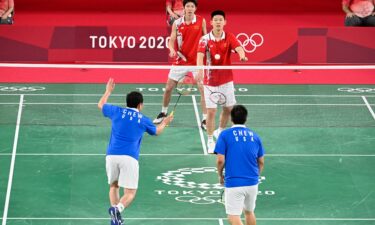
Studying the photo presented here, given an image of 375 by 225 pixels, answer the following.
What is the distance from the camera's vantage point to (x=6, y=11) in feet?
85.4

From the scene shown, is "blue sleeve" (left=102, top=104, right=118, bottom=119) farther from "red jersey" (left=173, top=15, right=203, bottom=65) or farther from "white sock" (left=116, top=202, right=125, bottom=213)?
"red jersey" (left=173, top=15, right=203, bottom=65)

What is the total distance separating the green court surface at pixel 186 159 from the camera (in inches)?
647

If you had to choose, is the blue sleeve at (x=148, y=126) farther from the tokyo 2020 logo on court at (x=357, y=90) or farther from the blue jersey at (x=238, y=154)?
the tokyo 2020 logo on court at (x=357, y=90)

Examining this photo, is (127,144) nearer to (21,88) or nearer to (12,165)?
(12,165)

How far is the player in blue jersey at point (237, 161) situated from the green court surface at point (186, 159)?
74.2 inches

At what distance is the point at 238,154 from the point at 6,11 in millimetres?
13271

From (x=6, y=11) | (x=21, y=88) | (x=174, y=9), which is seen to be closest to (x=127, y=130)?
(x=21, y=88)

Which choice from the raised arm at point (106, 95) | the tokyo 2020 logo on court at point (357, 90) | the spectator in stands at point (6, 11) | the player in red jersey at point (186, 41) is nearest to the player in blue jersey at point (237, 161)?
the raised arm at point (106, 95)

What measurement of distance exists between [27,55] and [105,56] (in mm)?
1800

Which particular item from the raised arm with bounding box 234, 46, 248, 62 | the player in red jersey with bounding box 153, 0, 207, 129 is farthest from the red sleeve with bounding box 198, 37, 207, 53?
the player in red jersey with bounding box 153, 0, 207, 129

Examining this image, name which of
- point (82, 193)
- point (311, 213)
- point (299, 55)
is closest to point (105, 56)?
point (299, 55)

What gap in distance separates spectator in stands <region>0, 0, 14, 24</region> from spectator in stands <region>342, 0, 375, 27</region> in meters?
8.12

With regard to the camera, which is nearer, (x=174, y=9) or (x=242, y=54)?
(x=242, y=54)

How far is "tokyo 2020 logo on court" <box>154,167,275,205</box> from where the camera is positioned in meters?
17.1
